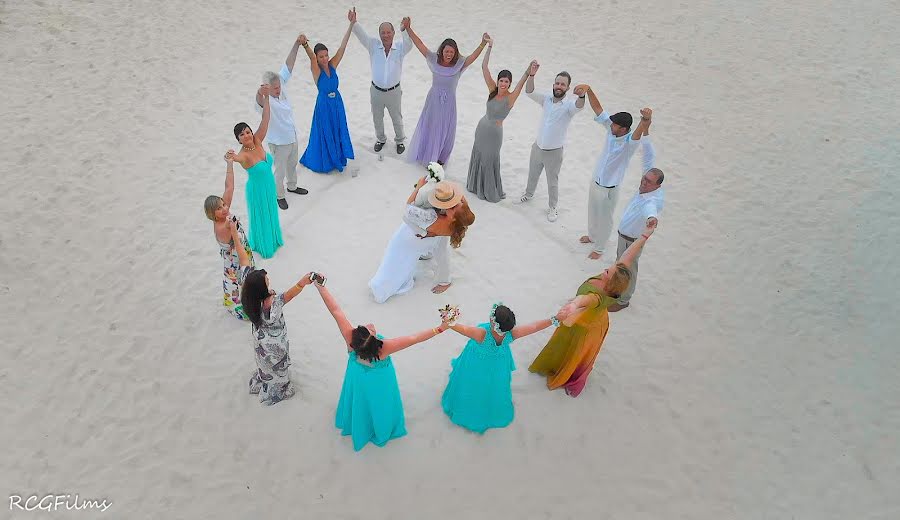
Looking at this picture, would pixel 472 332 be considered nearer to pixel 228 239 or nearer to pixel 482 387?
pixel 482 387

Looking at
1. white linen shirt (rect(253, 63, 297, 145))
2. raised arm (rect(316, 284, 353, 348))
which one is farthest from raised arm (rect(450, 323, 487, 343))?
white linen shirt (rect(253, 63, 297, 145))

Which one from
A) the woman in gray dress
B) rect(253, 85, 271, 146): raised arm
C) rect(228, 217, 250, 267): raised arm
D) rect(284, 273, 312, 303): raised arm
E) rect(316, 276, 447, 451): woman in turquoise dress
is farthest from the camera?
the woman in gray dress

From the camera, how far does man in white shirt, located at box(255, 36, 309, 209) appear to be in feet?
23.2

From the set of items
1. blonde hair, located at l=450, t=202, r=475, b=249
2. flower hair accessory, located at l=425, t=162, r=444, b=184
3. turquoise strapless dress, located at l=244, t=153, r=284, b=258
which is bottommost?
turquoise strapless dress, located at l=244, t=153, r=284, b=258

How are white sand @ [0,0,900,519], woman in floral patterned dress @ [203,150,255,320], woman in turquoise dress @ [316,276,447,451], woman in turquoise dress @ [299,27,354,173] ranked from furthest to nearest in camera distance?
woman in turquoise dress @ [299,27,354,173] → woman in floral patterned dress @ [203,150,255,320] → white sand @ [0,0,900,519] → woman in turquoise dress @ [316,276,447,451]

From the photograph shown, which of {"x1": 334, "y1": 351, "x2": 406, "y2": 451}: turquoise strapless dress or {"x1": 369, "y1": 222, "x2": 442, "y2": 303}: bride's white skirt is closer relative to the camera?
{"x1": 334, "y1": 351, "x2": 406, "y2": 451}: turquoise strapless dress

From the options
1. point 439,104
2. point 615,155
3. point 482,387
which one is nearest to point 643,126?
point 615,155

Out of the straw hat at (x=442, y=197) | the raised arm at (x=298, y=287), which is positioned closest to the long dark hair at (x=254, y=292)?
the raised arm at (x=298, y=287)

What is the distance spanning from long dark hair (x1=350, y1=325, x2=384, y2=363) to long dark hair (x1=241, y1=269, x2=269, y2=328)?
84cm

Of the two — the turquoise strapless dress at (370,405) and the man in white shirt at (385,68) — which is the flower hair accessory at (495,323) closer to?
the turquoise strapless dress at (370,405)

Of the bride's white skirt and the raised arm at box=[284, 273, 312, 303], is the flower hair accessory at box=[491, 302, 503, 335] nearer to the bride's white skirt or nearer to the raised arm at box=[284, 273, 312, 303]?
the raised arm at box=[284, 273, 312, 303]

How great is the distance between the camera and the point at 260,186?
22.4 ft

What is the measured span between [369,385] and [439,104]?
14.4ft

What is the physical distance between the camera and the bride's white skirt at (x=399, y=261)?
6.60 meters
